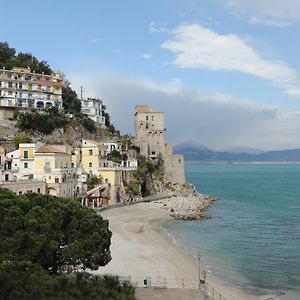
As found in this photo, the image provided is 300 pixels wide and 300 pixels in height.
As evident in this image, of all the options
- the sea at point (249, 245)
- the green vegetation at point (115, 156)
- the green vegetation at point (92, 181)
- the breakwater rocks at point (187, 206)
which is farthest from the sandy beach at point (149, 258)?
the green vegetation at point (115, 156)

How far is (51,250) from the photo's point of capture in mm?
20578

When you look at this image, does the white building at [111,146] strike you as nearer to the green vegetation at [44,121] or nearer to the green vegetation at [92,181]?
the green vegetation at [44,121]

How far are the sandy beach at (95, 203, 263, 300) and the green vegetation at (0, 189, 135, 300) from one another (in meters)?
8.19

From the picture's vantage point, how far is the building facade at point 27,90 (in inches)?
3014

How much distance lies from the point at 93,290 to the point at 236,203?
73.9m

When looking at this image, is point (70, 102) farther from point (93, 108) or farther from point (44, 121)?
point (44, 121)

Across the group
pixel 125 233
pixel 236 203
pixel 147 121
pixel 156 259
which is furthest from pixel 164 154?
pixel 156 259

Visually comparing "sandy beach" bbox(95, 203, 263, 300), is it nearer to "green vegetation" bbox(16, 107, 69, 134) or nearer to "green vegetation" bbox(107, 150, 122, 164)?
"green vegetation" bbox(107, 150, 122, 164)

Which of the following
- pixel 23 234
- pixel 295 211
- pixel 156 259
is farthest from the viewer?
pixel 295 211

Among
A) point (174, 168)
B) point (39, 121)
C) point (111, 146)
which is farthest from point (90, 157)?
point (174, 168)

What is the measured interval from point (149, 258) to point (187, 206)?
119 ft

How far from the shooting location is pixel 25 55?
3873 inches

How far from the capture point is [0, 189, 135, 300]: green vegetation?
1490 cm

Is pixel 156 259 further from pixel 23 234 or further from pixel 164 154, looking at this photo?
pixel 164 154
